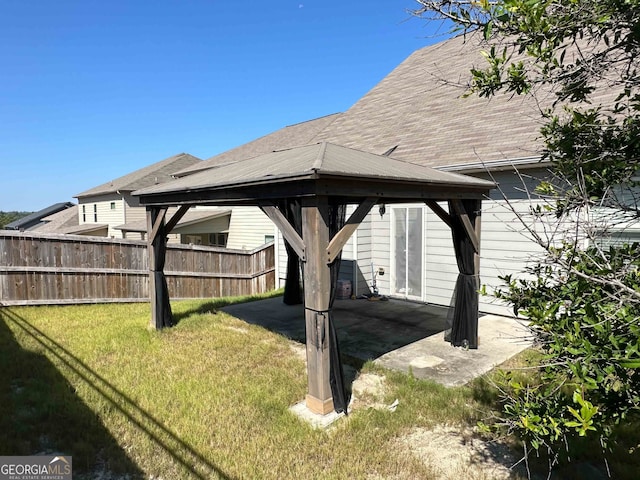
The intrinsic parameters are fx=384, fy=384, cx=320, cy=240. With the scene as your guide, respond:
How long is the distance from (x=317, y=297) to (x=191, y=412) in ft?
6.46

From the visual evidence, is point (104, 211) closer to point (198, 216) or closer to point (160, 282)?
point (198, 216)

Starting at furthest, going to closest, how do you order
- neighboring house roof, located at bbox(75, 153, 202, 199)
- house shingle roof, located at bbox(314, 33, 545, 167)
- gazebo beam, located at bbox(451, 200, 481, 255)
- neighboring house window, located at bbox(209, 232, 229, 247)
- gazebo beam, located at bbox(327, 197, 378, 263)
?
neighboring house roof, located at bbox(75, 153, 202, 199) < neighboring house window, located at bbox(209, 232, 229, 247) < house shingle roof, located at bbox(314, 33, 545, 167) < gazebo beam, located at bbox(451, 200, 481, 255) < gazebo beam, located at bbox(327, 197, 378, 263)

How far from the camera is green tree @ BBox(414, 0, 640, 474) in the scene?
5.63 ft

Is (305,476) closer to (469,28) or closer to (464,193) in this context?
(469,28)

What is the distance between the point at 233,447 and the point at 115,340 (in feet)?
14.0

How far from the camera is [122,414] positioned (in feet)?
14.2

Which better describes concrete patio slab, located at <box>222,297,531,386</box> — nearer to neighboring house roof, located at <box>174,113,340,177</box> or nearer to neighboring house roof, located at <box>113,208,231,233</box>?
neighboring house roof, located at <box>113,208,231,233</box>

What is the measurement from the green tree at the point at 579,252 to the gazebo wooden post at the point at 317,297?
6.47ft

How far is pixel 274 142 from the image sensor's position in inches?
734

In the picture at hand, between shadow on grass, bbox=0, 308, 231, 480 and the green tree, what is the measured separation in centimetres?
275

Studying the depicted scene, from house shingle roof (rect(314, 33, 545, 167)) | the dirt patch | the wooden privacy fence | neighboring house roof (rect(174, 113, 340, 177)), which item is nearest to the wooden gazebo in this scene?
the dirt patch

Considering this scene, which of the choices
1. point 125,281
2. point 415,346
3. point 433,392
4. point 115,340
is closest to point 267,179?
point 433,392

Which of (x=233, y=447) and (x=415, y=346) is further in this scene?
(x=415, y=346)

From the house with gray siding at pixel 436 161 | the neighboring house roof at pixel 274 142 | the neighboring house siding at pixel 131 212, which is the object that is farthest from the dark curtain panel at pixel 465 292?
the neighboring house siding at pixel 131 212
